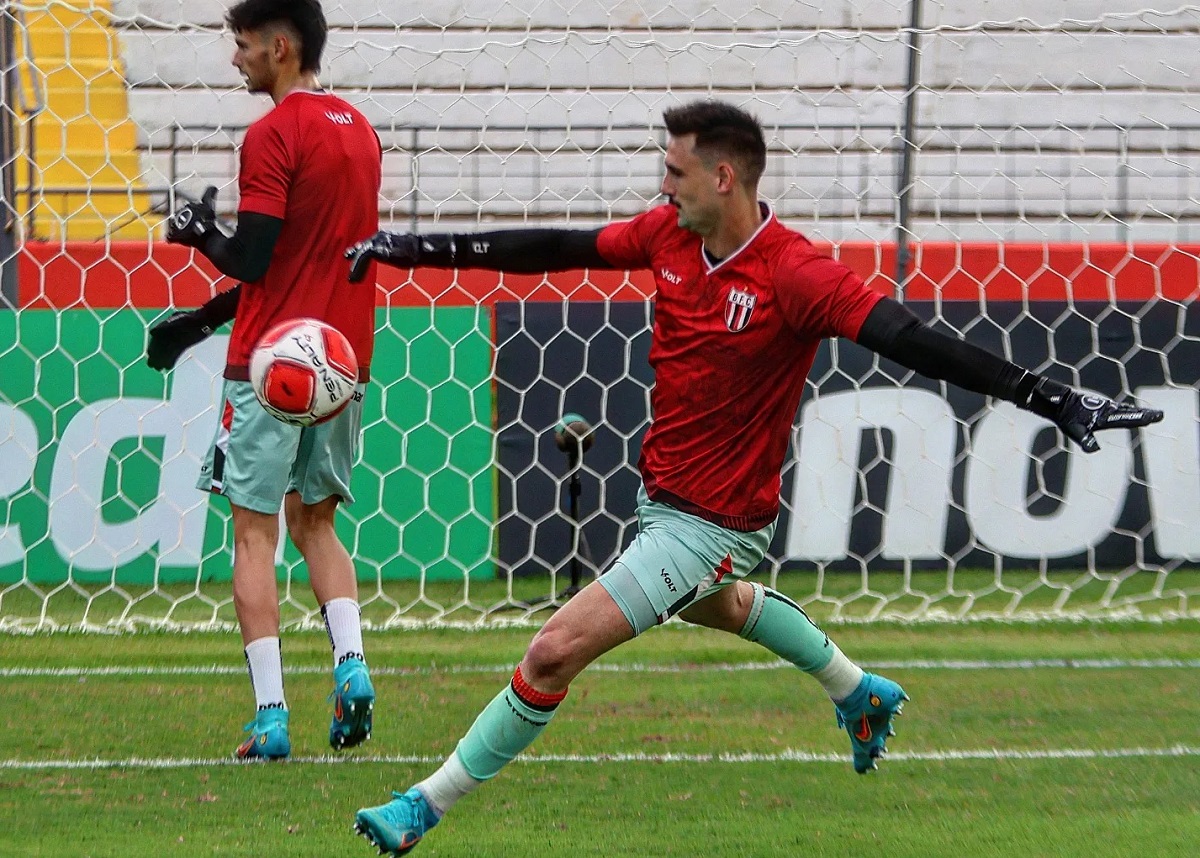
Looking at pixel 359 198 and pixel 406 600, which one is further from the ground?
pixel 359 198

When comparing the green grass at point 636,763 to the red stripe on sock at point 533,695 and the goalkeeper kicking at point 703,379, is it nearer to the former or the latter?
the red stripe on sock at point 533,695

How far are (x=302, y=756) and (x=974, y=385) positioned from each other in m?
2.21

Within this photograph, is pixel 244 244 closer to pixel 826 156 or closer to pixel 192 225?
pixel 192 225

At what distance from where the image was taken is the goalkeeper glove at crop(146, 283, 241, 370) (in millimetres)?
4723

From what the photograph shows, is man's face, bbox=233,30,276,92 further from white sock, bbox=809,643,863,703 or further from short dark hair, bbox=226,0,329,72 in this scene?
white sock, bbox=809,643,863,703

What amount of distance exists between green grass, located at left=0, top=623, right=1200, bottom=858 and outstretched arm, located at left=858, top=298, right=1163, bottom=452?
38.9 inches

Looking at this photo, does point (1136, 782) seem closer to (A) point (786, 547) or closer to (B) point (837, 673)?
(B) point (837, 673)

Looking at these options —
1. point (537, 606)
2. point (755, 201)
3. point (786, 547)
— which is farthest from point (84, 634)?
point (755, 201)

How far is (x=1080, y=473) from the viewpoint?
23.6 ft

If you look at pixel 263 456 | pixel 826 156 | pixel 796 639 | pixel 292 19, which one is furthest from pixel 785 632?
pixel 826 156

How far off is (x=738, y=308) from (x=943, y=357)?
55cm

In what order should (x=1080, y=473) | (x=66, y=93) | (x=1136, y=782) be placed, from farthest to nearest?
(x=66, y=93) → (x=1080, y=473) → (x=1136, y=782)

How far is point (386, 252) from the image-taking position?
374 cm

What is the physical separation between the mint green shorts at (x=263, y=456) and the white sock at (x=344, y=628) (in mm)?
342
